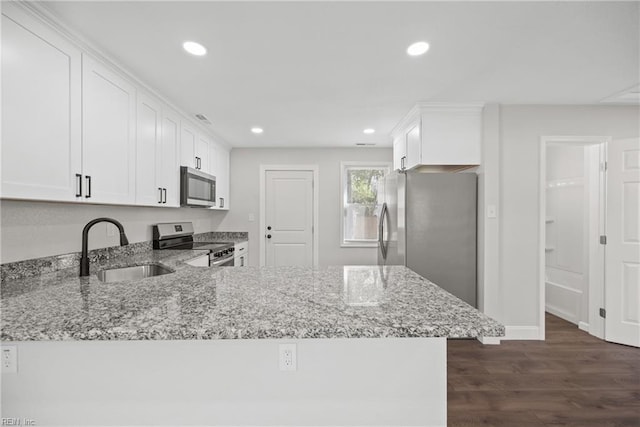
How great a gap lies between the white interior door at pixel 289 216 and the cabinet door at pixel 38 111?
3.16 m

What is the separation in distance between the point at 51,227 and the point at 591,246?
4.77 meters

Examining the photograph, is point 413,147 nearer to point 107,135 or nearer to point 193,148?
point 193,148

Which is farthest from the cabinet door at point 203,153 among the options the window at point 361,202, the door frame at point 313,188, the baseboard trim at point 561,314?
the baseboard trim at point 561,314

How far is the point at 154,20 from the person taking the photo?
1647 millimetres

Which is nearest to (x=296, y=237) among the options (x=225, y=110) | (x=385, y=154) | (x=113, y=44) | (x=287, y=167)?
(x=287, y=167)

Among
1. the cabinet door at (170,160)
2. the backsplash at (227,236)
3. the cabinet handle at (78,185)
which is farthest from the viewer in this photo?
the backsplash at (227,236)

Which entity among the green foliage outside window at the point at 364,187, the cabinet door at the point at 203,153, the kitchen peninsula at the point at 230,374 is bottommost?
the kitchen peninsula at the point at 230,374

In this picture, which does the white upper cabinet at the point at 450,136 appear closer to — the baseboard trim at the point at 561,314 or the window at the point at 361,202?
the window at the point at 361,202

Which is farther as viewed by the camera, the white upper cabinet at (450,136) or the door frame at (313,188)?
the door frame at (313,188)

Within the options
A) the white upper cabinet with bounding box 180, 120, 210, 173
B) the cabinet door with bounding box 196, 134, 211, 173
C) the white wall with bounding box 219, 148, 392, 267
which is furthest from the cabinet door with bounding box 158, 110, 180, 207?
the white wall with bounding box 219, 148, 392, 267

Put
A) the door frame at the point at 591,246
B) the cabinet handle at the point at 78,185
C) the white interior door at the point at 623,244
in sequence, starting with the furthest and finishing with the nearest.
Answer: the door frame at the point at 591,246
the white interior door at the point at 623,244
the cabinet handle at the point at 78,185

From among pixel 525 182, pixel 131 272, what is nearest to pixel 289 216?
pixel 131 272

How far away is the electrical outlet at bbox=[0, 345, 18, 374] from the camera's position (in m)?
1.08

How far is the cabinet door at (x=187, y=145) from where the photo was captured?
3150mm
